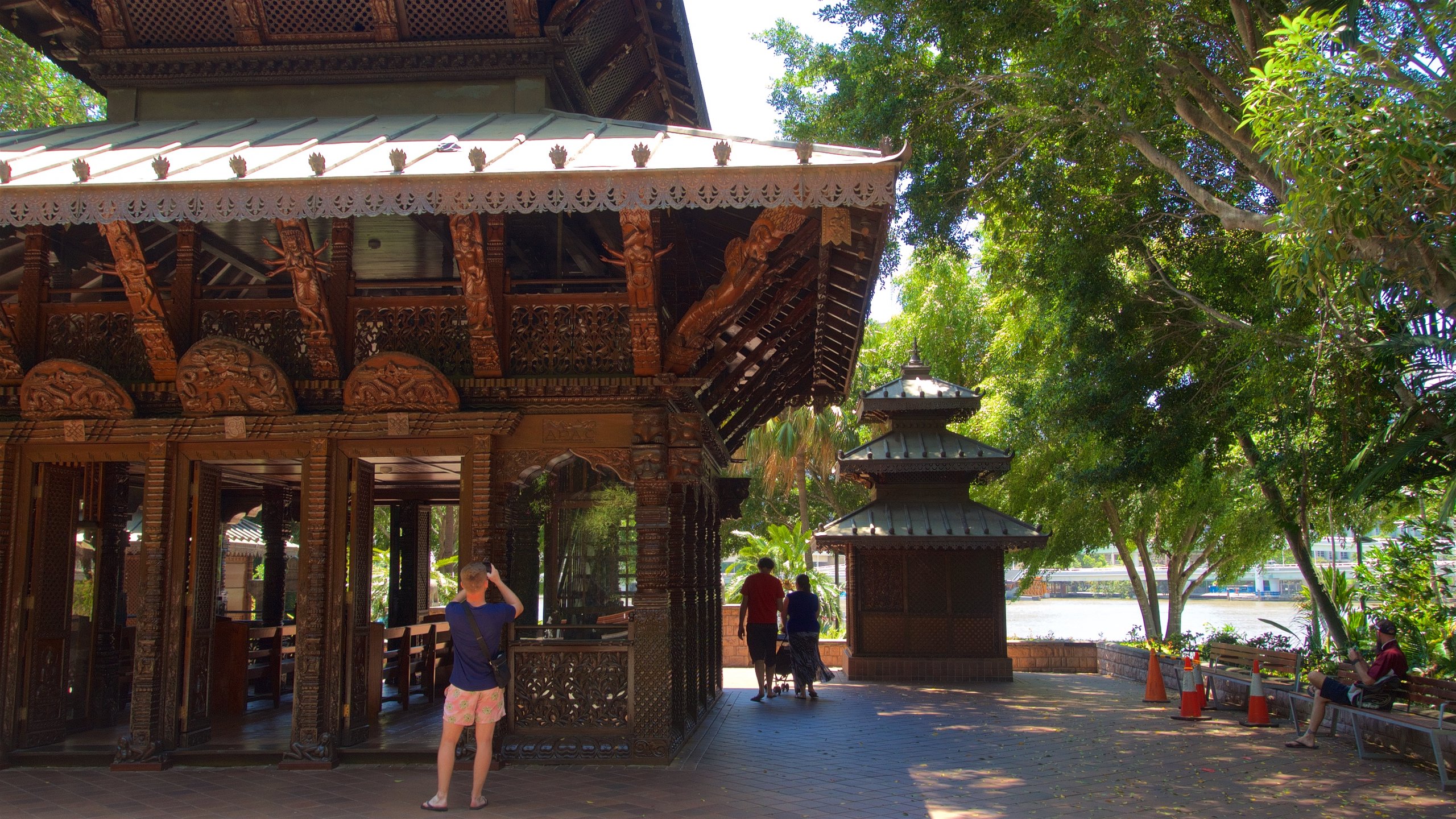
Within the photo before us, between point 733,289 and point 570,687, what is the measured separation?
128 inches

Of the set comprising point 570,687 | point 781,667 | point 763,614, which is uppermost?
point 763,614

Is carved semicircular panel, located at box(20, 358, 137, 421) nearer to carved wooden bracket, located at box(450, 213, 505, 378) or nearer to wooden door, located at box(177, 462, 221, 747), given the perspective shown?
wooden door, located at box(177, 462, 221, 747)

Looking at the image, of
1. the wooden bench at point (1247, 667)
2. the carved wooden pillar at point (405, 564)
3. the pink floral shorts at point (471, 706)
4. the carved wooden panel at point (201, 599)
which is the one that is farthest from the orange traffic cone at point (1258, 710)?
the carved wooden pillar at point (405, 564)

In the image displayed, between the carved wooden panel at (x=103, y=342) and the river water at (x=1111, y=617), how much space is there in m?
15.9

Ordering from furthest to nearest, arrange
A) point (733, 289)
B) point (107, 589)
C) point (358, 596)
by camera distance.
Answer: point (107, 589), point (358, 596), point (733, 289)

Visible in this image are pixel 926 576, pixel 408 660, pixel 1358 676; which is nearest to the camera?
pixel 1358 676

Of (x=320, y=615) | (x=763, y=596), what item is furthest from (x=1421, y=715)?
(x=320, y=615)

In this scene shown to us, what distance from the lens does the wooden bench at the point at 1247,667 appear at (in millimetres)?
11047

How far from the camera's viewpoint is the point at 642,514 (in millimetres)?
8125

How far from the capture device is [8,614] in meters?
8.17

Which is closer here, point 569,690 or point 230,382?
point 569,690

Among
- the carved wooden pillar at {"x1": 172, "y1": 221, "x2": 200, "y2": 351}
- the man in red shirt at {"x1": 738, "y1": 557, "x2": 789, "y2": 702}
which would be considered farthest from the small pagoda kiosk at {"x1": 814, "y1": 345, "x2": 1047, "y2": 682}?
the carved wooden pillar at {"x1": 172, "y1": 221, "x2": 200, "y2": 351}

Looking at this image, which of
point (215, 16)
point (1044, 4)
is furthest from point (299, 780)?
point (1044, 4)

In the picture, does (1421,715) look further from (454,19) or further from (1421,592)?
(454,19)
